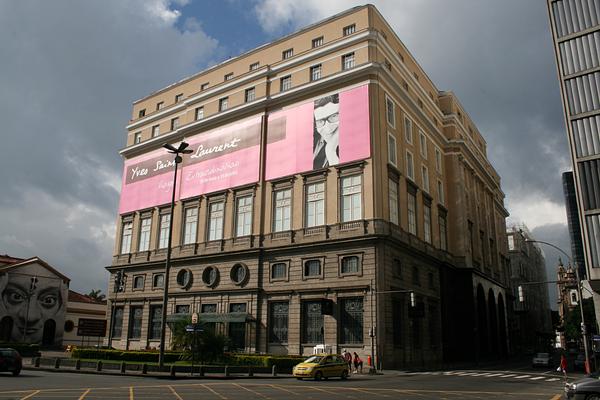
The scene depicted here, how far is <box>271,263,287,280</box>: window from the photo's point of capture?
47781mm

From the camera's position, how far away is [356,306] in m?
43.0

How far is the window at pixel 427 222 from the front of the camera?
54.0 meters

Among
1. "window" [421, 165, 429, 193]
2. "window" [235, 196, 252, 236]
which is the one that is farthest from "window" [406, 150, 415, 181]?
"window" [235, 196, 252, 236]

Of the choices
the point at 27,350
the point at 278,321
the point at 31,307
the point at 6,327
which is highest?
the point at 31,307

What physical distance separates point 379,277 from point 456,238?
22.9m

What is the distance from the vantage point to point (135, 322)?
193ft

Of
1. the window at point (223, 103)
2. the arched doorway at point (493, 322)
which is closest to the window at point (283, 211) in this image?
the window at point (223, 103)

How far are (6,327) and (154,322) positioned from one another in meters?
27.0

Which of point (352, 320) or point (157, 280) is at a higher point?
point (157, 280)

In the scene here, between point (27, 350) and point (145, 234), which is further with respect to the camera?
point (145, 234)

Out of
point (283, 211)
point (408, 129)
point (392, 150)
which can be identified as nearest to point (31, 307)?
point (283, 211)

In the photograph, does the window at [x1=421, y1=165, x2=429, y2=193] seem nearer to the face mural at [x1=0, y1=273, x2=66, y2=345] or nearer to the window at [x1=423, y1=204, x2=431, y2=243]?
the window at [x1=423, y1=204, x2=431, y2=243]

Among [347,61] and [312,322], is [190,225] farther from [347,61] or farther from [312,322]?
[347,61]

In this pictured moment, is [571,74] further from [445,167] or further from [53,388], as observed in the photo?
[53,388]
